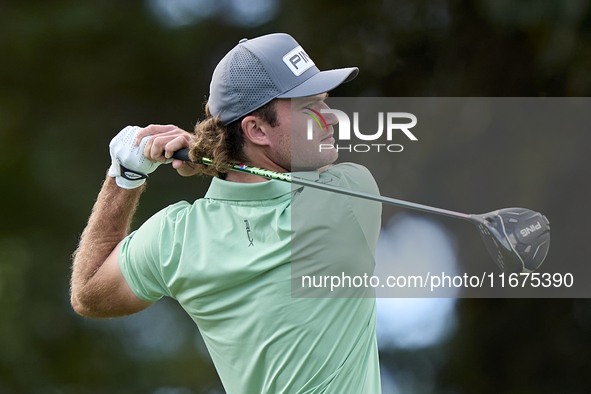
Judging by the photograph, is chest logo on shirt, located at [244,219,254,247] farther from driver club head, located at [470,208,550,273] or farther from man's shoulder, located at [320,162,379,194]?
driver club head, located at [470,208,550,273]

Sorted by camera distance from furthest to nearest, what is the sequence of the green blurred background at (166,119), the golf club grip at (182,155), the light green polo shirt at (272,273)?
the green blurred background at (166,119), the golf club grip at (182,155), the light green polo shirt at (272,273)

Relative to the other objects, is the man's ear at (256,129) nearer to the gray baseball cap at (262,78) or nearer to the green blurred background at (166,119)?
the gray baseball cap at (262,78)

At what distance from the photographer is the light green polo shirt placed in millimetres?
968

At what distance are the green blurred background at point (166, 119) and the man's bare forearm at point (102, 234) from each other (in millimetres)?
1760

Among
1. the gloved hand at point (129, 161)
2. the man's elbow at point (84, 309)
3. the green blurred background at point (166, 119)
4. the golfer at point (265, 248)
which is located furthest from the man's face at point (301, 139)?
the green blurred background at point (166, 119)

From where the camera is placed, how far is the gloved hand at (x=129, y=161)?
3.85 feet

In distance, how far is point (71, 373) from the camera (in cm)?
308

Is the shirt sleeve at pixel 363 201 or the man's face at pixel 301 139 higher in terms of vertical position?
the man's face at pixel 301 139

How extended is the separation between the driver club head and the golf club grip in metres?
0.51

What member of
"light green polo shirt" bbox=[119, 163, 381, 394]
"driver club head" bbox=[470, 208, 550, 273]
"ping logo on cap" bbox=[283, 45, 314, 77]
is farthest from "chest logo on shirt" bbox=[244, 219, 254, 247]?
"driver club head" bbox=[470, 208, 550, 273]

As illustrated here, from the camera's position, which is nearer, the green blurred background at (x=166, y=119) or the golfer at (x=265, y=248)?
the golfer at (x=265, y=248)

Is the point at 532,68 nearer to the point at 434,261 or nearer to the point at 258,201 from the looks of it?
the point at 434,261

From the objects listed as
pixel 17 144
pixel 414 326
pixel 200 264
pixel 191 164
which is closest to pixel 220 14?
pixel 17 144

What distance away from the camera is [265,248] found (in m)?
0.96
